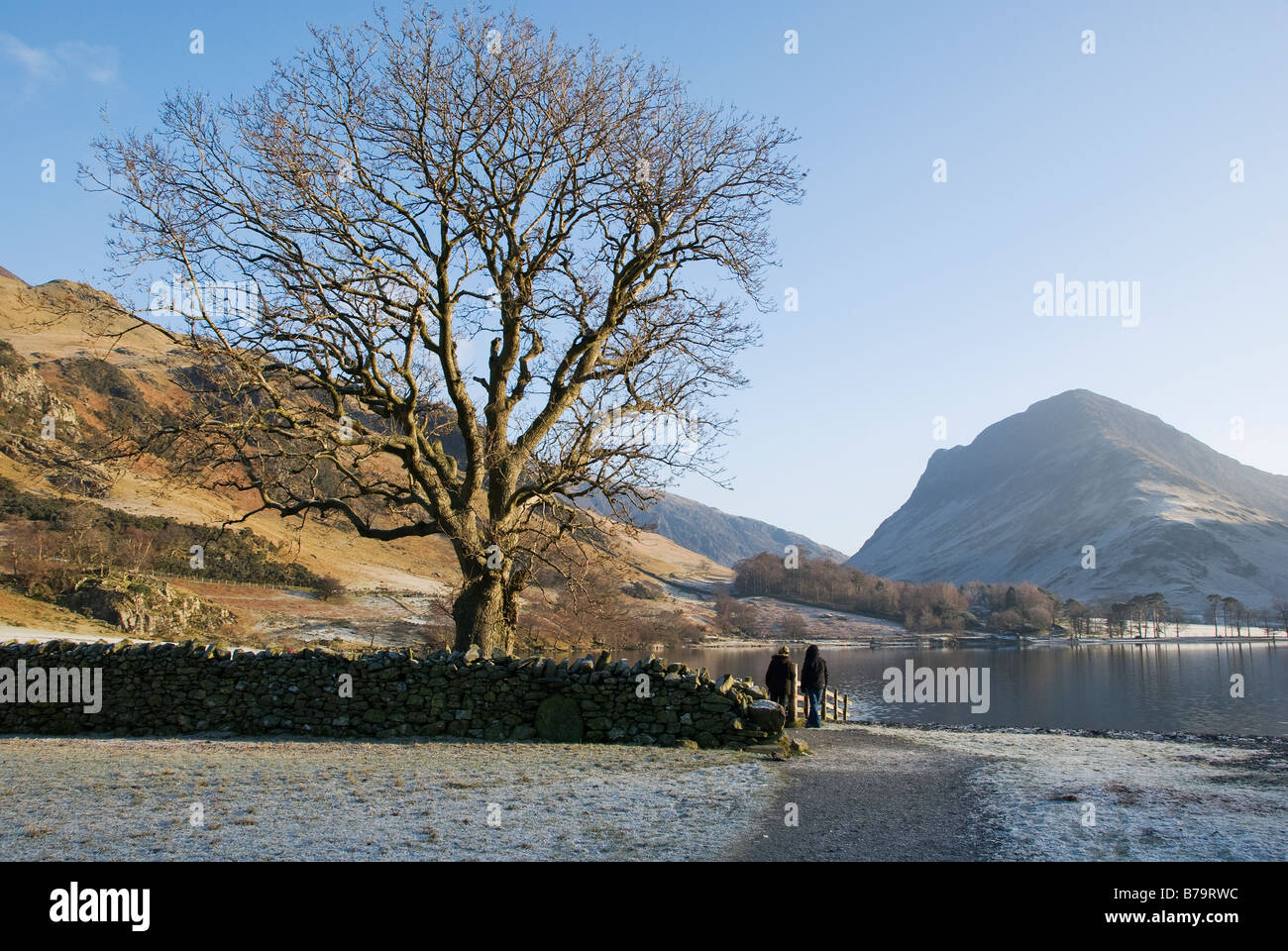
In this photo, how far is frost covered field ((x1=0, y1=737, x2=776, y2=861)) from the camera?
873cm

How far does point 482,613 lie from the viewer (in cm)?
1914

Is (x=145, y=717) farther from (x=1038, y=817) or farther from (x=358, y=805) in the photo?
(x=1038, y=817)

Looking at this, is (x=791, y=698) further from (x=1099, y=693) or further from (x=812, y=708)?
(x=1099, y=693)

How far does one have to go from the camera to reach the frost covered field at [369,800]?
28.6 feet

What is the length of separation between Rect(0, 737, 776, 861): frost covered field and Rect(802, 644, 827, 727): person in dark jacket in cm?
627

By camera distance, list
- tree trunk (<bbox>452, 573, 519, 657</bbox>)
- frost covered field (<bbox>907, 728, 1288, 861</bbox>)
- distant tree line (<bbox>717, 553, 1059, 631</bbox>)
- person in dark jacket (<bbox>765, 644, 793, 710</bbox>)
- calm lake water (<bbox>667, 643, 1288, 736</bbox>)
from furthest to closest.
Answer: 1. distant tree line (<bbox>717, 553, 1059, 631</bbox>)
2. calm lake water (<bbox>667, 643, 1288, 736</bbox>)
3. person in dark jacket (<bbox>765, 644, 793, 710</bbox>)
4. tree trunk (<bbox>452, 573, 519, 657</bbox>)
5. frost covered field (<bbox>907, 728, 1288, 861</bbox>)

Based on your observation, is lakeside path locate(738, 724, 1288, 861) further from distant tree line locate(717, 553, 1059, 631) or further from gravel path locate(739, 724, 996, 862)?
distant tree line locate(717, 553, 1059, 631)

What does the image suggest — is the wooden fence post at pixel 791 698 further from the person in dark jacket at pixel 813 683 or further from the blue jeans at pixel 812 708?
the blue jeans at pixel 812 708

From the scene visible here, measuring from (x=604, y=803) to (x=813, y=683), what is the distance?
37.0ft

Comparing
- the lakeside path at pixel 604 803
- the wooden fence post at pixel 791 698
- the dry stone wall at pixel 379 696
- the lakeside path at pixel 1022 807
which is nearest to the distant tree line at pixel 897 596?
the wooden fence post at pixel 791 698

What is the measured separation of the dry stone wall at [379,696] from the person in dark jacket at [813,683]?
389 cm

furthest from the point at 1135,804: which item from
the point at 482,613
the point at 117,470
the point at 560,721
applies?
the point at 117,470

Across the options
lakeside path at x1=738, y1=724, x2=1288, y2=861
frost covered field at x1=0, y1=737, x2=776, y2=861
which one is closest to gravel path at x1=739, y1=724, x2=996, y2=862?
lakeside path at x1=738, y1=724, x2=1288, y2=861

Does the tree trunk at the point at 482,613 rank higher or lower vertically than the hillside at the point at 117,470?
lower
